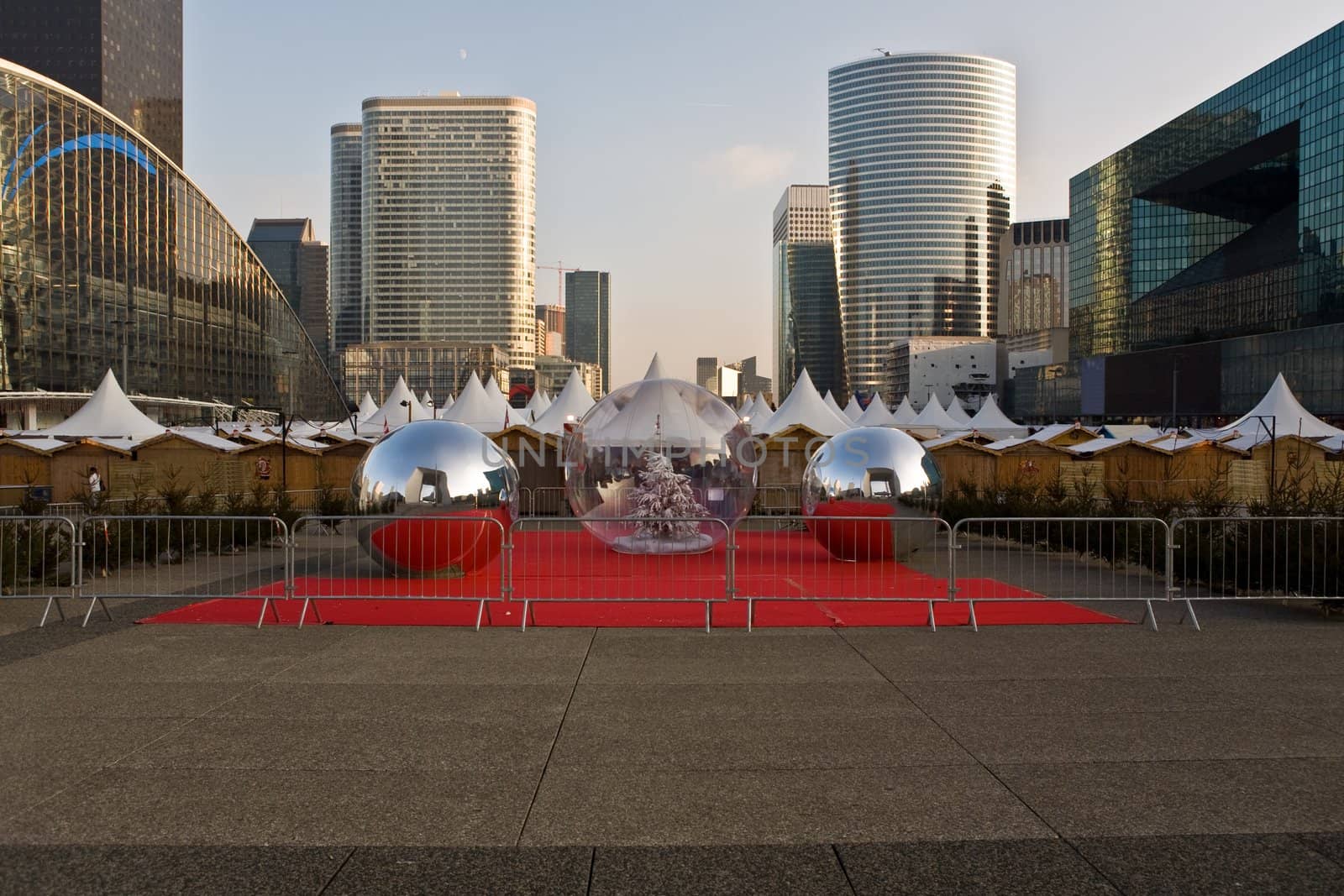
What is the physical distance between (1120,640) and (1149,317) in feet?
354

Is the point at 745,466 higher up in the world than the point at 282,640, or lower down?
higher up

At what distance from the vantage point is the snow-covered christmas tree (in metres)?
13.4

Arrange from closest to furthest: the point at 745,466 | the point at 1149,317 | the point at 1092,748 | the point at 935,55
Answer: the point at 1092,748
the point at 745,466
the point at 1149,317
the point at 935,55

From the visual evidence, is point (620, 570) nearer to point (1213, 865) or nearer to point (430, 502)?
point (430, 502)

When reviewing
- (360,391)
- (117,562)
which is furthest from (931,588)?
(360,391)

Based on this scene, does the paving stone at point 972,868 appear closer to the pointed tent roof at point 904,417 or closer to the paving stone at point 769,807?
the paving stone at point 769,807

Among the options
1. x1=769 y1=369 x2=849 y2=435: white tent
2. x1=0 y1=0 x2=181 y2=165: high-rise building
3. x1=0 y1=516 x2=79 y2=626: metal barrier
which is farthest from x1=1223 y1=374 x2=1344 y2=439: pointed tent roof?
x1=0 y1=0 x2=181 y2=165: high-rise building

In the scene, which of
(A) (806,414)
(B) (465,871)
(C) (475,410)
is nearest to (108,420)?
(C) (475,410)

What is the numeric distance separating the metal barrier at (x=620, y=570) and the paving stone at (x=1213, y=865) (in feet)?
17.0

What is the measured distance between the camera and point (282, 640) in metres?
8.72

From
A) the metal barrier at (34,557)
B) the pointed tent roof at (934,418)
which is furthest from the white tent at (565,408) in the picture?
the pointed tent roof at (934,418)

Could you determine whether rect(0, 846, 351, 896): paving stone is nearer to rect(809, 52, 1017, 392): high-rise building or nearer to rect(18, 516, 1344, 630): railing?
rect(18, 516, 1344, 630): railing

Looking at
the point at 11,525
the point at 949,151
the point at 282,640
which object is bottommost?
the point at 282,640

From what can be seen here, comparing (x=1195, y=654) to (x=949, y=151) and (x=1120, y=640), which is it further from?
(x=949, y=151)
